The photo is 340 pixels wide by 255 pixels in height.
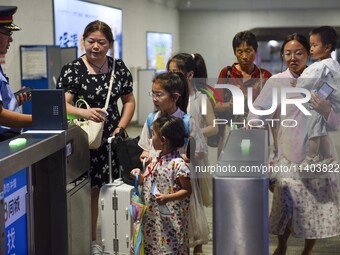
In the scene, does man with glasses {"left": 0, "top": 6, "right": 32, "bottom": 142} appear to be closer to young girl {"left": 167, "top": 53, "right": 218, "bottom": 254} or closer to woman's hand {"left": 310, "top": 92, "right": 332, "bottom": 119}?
young girl {"left": 167, "top": 53, "right": 218, "bottom": 254}

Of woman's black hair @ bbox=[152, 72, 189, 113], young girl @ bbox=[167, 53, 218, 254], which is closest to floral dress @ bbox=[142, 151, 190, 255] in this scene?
young girl @ bbox=[167, 53, 218, 254]

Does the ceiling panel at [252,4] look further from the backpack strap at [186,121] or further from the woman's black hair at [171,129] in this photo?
the woman's black hair at [171,129]

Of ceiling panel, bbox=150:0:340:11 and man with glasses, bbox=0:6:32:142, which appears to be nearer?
man with glasses, bbox=0:6:32:142

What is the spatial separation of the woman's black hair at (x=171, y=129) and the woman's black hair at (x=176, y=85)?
7.9 inches

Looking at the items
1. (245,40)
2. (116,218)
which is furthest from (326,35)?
(116,218)

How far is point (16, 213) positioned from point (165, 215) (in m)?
0.87

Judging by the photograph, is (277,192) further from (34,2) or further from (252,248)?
(34,2)

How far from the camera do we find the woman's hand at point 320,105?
2.32 metres

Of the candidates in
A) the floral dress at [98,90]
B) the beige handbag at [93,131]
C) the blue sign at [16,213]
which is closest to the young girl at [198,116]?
the floral dress at [98,90]

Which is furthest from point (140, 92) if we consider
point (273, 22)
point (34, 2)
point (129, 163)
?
point (129, 163)

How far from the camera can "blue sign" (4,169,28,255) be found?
2172 mm

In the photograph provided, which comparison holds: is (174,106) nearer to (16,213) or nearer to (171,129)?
(171,129)

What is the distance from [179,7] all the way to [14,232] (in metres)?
13.9

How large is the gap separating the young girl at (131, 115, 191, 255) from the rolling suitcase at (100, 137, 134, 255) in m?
0.40
